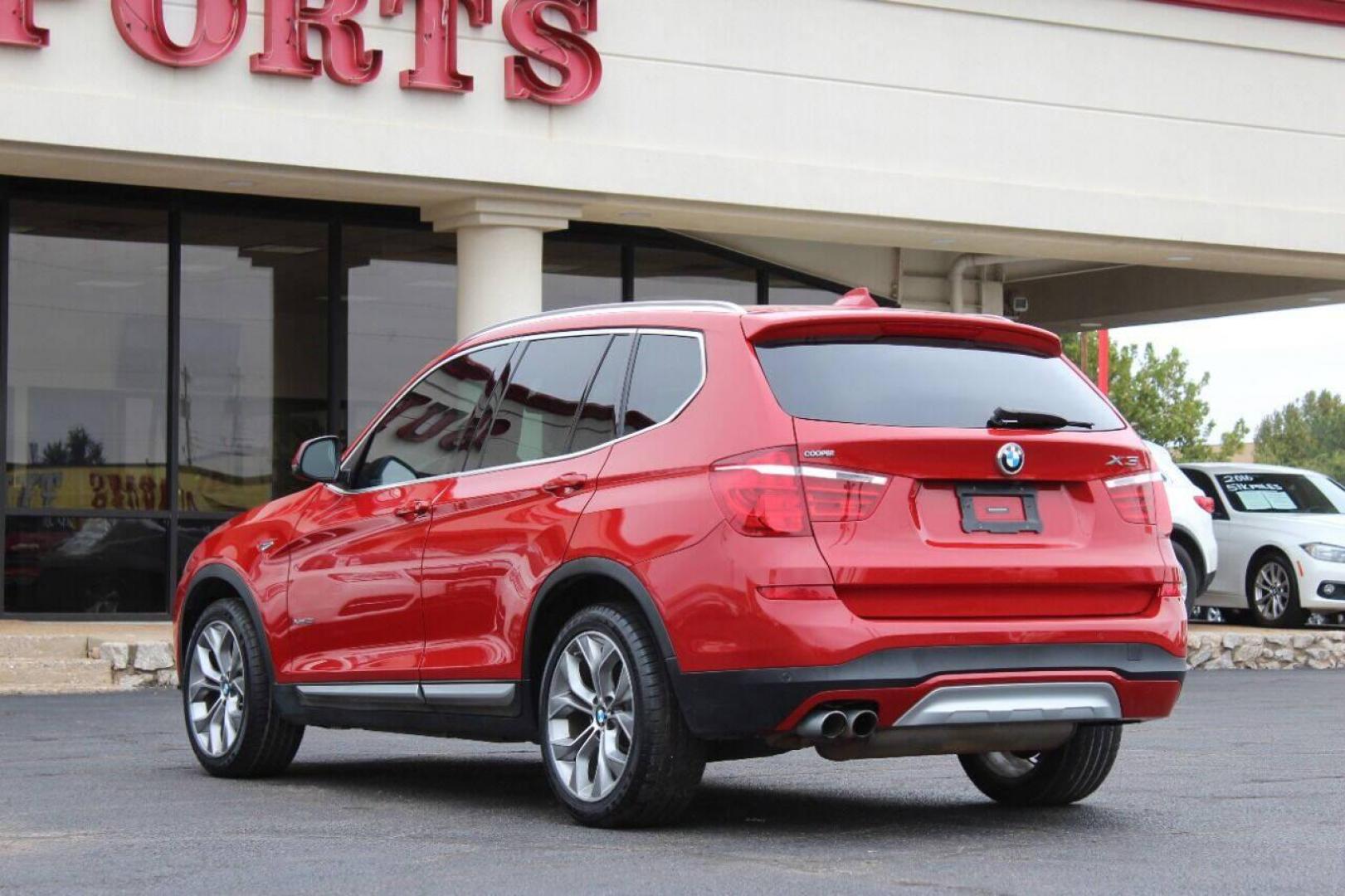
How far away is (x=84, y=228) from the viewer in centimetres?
1838

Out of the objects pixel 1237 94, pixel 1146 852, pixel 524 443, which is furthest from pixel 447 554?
pixel 1237 94

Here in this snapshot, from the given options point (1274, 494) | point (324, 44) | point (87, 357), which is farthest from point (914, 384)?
point (1274, 494)

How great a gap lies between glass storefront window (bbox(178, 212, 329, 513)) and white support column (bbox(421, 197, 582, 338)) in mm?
2144

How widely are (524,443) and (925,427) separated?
163cm

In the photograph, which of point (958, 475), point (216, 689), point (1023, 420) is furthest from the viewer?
point (216, 689)

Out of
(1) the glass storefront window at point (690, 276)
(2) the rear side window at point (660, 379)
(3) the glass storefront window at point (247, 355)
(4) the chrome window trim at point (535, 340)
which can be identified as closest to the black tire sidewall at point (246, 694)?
(4) the chrome window trim at point (535, 340)

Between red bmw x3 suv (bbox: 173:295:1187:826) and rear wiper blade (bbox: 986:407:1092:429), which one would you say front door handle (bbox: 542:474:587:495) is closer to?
red bmw x3 suv (bbox: 173:295:1187:826)

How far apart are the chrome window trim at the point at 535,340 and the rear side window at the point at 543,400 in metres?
0.02

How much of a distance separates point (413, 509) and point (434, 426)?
40cm

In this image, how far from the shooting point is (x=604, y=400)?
7332 mm

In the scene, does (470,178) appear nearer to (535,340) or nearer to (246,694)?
(246,694)

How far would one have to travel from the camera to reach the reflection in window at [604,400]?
7.26m

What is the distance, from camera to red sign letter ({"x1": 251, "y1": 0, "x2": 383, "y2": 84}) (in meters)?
16.1

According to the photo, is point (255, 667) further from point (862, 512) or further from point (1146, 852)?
point (1146, 852)
